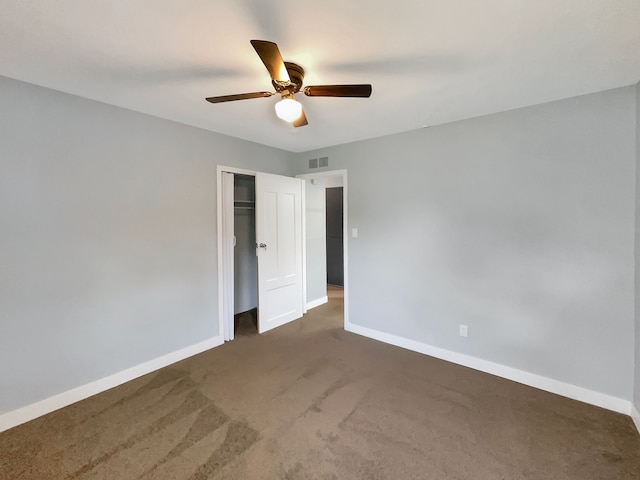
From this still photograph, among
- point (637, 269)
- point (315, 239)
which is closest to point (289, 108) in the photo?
point (637, 269)

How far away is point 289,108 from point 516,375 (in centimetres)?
294

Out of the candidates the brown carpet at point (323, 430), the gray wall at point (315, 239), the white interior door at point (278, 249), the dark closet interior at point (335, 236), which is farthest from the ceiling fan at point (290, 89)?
the dark closet interior at point (335, 236)

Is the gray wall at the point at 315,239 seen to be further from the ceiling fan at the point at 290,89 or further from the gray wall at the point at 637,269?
the gray wall at the point at 637,269

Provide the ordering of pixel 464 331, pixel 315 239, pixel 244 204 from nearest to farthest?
pixel 464 331
pixel 244 204
pixel 315 239

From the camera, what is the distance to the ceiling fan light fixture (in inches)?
71.1

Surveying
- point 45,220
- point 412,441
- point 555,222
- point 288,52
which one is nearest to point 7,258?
point 45,220

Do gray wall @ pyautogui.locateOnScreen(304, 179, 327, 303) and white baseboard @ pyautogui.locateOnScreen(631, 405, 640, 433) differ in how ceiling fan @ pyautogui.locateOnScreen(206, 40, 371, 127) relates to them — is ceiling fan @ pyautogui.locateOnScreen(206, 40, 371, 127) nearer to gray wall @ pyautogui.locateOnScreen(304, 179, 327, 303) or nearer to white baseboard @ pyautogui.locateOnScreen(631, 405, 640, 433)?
gray wall @ pyautogui.locateOnScreen(304, 179, 327, 303)

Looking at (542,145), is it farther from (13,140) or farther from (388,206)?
(13,140)

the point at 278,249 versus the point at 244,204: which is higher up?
the point at 244,204

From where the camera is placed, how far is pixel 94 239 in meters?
2.41

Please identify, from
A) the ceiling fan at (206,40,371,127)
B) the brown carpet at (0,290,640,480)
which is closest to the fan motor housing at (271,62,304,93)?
the ceiling fan at (206,40,371,127)

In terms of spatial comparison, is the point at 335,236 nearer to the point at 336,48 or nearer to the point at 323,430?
the point at 323,430

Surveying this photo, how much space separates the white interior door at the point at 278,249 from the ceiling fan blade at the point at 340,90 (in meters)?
1.98

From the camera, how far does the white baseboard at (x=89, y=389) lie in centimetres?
206
